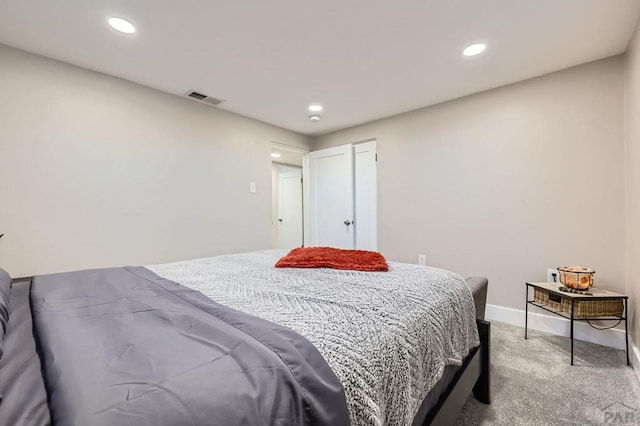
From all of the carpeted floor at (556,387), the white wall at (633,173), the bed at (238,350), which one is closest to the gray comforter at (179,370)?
the bed at (238,350)

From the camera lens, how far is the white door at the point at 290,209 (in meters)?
5.46

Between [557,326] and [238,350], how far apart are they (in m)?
2.87

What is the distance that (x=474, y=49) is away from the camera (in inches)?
80.7

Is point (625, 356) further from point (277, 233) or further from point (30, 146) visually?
point (277, 233)

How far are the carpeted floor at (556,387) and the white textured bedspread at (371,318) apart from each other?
1.66 feet

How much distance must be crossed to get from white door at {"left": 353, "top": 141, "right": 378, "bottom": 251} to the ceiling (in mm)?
1036

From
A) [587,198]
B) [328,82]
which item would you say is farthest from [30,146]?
[587,198]

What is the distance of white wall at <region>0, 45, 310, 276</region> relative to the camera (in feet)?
6.61

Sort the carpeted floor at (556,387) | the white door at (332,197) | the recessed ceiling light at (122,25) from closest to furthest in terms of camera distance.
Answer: the carpeted floor at (556,387)
the recessed ceiling light at (122,25)
the white door at (332,197)

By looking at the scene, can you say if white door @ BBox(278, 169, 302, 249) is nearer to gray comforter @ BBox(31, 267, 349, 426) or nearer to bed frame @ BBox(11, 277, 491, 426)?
bed frame @ BBox(11, 277, 491, 426)

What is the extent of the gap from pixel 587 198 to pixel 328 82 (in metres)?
2.33

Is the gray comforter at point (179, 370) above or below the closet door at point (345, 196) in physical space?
below

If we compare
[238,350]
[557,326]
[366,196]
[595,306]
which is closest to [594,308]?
[595,306]

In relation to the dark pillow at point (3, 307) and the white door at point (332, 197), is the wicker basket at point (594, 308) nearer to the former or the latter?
the white door at point (332, 197)
